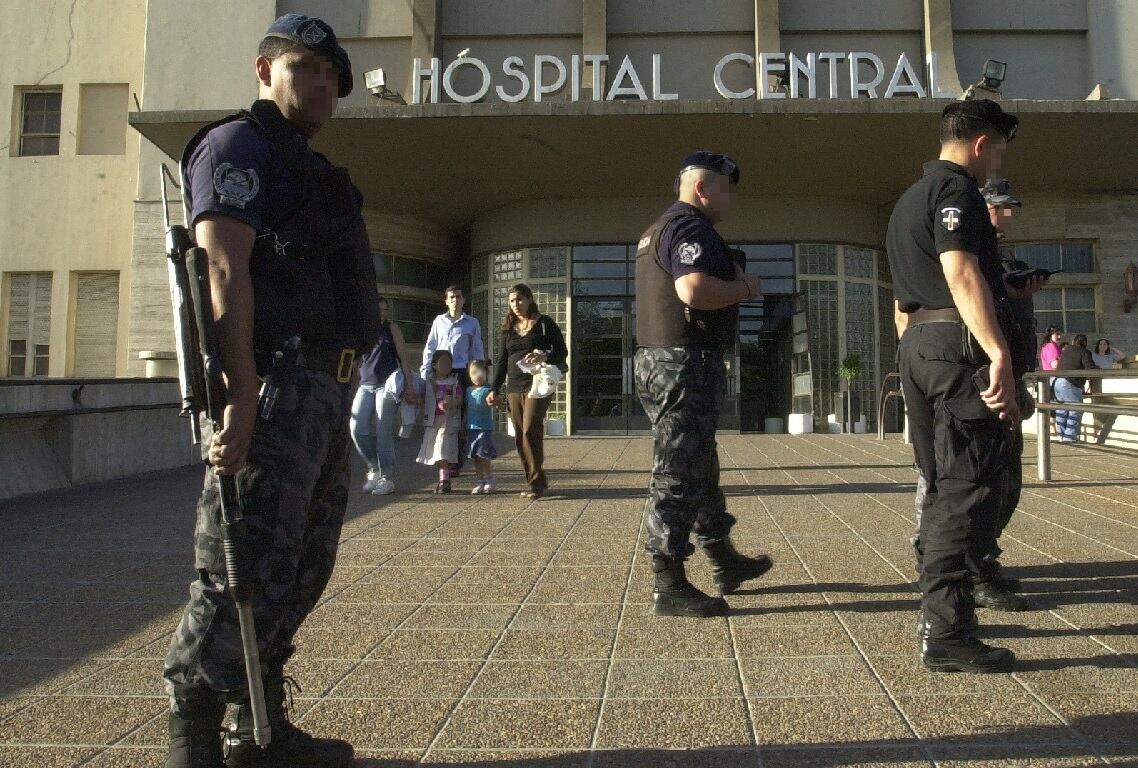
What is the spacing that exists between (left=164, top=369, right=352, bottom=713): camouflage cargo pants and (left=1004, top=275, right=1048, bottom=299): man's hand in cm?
298

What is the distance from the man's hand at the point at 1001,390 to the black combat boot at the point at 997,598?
1.14m

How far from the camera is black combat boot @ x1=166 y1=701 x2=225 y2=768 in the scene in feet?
6.83

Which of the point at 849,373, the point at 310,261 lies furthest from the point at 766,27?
the point at 310,261

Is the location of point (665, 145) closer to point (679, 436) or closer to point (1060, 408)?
point (1060, 408)

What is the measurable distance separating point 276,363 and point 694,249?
6.75ft

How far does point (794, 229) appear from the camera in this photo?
696 inches

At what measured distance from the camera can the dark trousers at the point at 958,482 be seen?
305cm

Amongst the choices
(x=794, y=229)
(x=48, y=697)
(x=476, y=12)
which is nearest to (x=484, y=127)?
(x=476, y=12)

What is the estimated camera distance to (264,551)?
2.11 meters

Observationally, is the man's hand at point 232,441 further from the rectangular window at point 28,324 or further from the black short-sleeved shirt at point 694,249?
the rectangular window at point 28,324

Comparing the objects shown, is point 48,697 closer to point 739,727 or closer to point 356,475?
point 739,727

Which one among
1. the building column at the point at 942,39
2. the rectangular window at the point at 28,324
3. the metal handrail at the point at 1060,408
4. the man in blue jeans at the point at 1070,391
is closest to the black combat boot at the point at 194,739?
the metal handrail at the point at 1060,408

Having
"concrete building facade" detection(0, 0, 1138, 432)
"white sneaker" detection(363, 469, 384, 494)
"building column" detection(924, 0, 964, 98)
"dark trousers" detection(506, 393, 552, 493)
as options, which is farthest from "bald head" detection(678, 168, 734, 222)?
"building column" detection(924, 0, 964, 98)

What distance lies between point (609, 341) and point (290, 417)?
1577 centimetres
